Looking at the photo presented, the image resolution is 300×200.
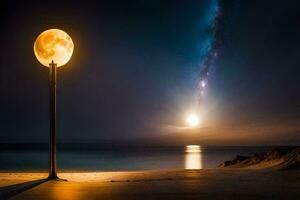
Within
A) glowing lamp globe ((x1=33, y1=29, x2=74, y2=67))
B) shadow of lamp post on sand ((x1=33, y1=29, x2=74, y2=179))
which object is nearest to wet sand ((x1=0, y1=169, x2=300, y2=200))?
shadow of lamp post on sand ((x1=33, y1=29, x2=74, y2=179))

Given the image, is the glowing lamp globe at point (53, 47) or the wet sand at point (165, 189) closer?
the wet sand at point (165, 189)

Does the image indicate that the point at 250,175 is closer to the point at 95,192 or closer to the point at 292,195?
the point at 292,195

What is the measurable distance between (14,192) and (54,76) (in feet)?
14.6

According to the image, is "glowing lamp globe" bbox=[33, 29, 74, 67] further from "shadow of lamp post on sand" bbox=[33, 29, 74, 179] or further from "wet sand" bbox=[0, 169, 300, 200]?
"wet sand" bbox=[0, 169, 300, 200]

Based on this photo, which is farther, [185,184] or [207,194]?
[185,184]

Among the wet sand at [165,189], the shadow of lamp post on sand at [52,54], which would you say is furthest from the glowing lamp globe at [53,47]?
the wet sand at [165,189]

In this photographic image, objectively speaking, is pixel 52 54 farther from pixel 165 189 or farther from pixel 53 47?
pixel 165 189

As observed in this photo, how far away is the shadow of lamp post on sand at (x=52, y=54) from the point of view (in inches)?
558

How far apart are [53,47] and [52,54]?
0.22 metres

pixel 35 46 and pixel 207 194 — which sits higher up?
pixel 35 46

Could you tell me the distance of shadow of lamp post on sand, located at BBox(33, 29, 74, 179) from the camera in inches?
558

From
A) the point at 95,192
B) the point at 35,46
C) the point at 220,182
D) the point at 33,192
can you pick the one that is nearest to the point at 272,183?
the point at 220,182

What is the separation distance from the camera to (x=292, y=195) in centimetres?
1054

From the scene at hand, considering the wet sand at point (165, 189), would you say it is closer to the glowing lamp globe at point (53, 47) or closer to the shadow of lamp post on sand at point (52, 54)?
the shadow of lamp post on sand at point (52, 54)
